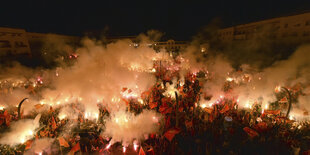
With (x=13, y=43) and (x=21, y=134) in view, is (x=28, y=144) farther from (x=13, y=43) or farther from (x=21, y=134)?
(x=13, y=43)

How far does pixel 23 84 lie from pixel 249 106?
1256 centimetres

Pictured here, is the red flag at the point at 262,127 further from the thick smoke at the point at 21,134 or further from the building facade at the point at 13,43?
the building facade at the point at 13,43

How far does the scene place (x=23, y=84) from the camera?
9.39 m

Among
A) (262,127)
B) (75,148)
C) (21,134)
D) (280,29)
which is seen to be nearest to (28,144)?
(21,134)

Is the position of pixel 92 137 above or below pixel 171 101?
below

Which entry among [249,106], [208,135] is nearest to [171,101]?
[208,135]

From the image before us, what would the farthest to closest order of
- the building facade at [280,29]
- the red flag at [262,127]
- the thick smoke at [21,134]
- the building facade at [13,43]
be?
the building facade at [13,43] < the building facade at [280,29] < the red flag at [262,127] < the thick smoke at [21,134]

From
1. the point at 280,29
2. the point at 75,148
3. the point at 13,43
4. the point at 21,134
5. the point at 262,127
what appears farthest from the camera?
the point at 13,43

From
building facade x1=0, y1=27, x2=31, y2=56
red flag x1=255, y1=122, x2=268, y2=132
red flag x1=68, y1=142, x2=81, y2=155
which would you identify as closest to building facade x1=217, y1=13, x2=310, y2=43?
red flag x1=255, y1=122, x2=268, y2=132

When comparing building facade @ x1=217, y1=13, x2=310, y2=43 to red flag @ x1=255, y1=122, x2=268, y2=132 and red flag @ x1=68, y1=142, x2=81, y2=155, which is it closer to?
red flag @ x1=255, y1=122, x2=268, y2=132

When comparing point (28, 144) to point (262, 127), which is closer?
point (28, 144)

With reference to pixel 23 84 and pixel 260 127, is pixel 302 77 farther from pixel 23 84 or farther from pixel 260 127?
pixel 23 84

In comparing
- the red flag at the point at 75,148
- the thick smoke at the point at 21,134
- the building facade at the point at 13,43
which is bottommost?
the red flag at the point at 75,148

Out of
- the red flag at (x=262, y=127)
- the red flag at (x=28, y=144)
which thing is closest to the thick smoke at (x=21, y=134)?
the red flag at (x=28, y=144)
